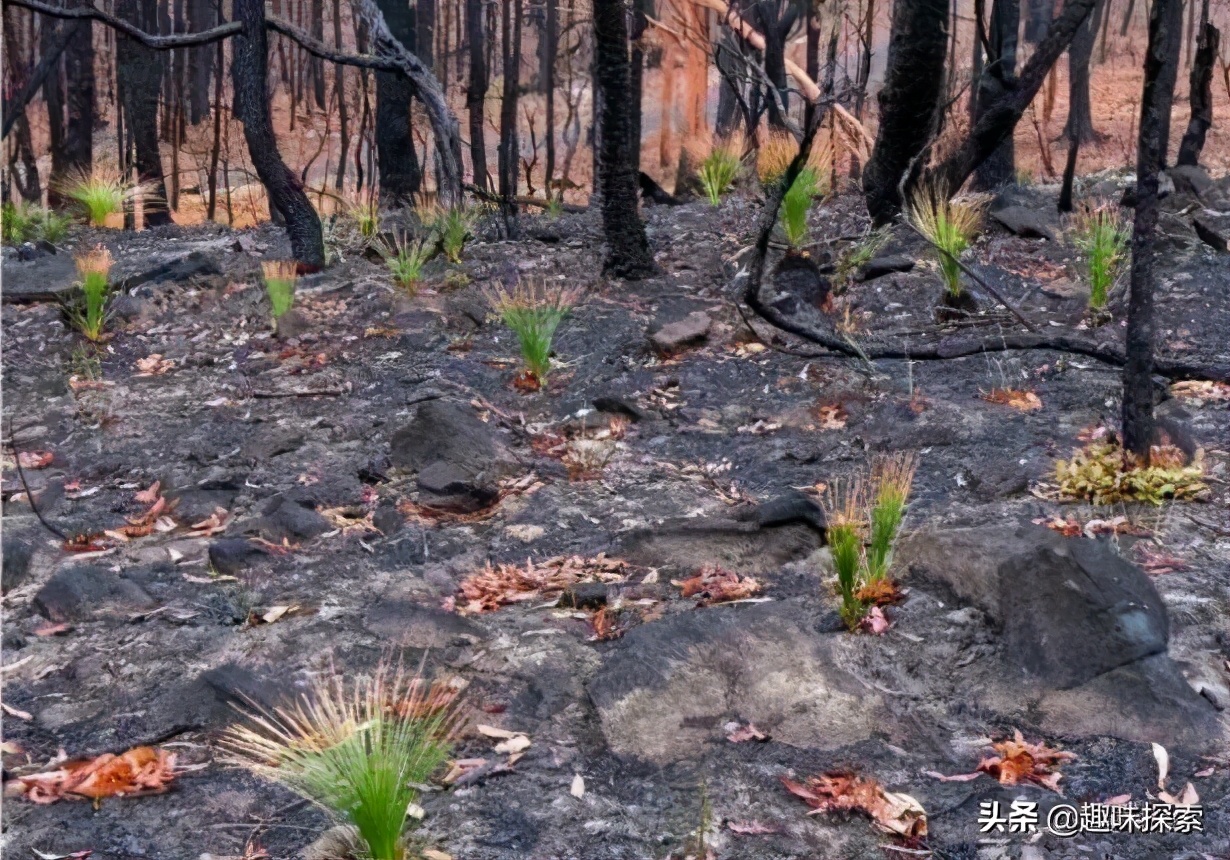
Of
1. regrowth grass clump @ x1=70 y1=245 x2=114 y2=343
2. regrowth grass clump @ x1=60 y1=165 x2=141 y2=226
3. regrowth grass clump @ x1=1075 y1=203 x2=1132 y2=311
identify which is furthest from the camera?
regrowth grass clump @ x1=60 y1=165 x2=141 y2=226

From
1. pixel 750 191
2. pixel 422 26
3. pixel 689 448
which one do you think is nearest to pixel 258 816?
pixel 689 448

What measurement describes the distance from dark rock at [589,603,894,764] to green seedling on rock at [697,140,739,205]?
6654 millimetres

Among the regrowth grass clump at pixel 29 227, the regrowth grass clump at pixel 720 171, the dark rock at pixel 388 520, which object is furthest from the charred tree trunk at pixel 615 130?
the regrowth grass clump at pixel 29 227

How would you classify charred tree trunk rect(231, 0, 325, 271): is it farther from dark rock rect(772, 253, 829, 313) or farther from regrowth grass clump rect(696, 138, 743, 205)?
regrowth grass clump rect(696, 138, 743, 205)

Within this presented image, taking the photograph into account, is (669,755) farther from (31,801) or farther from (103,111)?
(103,111)

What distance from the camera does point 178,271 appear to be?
25.0ft

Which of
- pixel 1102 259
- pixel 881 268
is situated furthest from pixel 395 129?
pixel 1102 259

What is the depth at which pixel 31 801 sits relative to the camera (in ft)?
8.32

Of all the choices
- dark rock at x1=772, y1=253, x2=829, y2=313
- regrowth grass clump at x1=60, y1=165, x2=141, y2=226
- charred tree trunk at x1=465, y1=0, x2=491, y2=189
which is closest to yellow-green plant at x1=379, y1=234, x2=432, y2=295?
dark rock at x1=772, y1=253, x2=829, y2=313

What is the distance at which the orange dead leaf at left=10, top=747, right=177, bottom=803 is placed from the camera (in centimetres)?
255

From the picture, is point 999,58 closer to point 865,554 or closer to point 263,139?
point 263,139

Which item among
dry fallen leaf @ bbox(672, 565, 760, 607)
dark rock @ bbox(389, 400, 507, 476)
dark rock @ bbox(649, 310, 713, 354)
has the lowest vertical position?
dry fallen leaf @ bbox(672, 565, 760, 607)

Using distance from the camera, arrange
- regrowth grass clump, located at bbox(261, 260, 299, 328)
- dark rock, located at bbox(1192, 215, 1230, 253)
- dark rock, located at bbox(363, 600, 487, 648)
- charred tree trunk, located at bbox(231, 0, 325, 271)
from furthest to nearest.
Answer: charred tree trunk, located at bbox(231, 0, 325, 271), dark rock, located at bbox(1192, 215, 1230, 253), regrowth grass clump, located at bbox(261, 260, 299, 328), dark rock, located at bbox(363, 600, 487, 648)

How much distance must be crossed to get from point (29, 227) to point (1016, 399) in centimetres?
771
